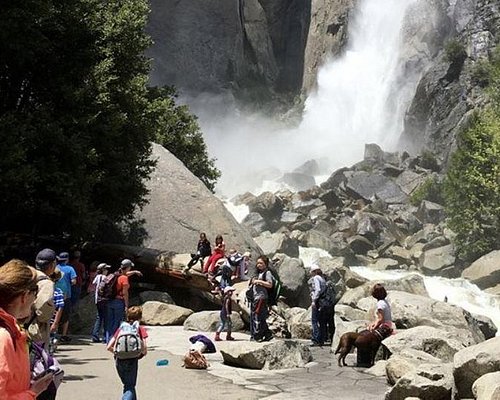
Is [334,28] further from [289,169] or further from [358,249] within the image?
[358,249]

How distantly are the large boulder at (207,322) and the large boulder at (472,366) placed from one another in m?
7.61

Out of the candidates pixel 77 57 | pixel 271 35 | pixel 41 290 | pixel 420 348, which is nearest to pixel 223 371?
pixel 420 348

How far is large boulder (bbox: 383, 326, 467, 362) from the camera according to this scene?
9633 mm

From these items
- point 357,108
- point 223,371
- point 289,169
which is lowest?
point 223,371

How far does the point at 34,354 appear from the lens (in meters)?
3.60

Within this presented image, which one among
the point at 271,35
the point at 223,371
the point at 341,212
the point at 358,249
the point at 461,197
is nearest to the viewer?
the point at 223,371

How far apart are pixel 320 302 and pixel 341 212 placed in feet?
120

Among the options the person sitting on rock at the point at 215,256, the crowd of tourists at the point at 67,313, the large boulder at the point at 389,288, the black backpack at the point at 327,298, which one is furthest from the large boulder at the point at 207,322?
the large boulder at the point at 389,288

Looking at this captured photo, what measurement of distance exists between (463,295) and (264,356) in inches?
873

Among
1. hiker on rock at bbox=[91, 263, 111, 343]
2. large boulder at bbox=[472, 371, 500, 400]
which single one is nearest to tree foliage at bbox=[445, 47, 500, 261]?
hiker on rock at bbox=[91, 263, 111, 343]

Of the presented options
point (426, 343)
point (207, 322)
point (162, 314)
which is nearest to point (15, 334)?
point (426, 343)

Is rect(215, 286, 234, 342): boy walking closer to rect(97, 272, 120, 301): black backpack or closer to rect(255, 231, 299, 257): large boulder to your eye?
rect(97, 272, 120, 301): black backpack

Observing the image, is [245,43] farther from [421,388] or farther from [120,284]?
[421,388]

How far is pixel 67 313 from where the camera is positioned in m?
10.9
